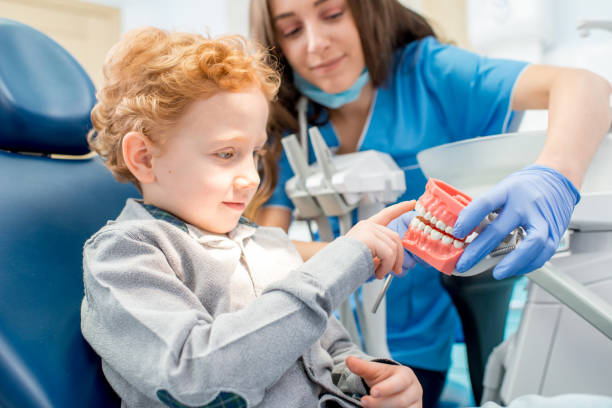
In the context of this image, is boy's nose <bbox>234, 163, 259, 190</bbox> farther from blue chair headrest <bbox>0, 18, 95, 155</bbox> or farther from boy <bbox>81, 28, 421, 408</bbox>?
blue chair headrest <bbox>0, 18, 95, 155</bbox>

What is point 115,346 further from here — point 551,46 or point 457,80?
point 551,46

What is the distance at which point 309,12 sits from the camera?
3.66ft

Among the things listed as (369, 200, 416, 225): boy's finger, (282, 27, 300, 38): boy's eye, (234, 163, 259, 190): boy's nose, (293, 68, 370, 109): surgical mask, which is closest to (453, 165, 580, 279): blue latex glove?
(369, 200, 416, 225): boy's finger

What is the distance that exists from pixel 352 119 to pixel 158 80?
73 centimetres

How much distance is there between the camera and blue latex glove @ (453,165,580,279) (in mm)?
596

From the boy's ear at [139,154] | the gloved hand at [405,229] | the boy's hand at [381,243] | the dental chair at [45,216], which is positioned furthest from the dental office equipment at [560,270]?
the dental chair at [45,216]

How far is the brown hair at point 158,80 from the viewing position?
2.17 ft

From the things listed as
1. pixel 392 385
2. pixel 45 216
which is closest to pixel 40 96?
pixel 45 216

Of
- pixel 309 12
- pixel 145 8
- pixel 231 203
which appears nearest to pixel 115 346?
pixel 231 203

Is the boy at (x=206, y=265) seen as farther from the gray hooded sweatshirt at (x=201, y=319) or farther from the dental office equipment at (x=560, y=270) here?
the dental office equipment at (x=560, y=270)

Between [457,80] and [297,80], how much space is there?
1.34ft

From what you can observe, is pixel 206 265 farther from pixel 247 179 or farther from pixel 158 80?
pixel 158 80

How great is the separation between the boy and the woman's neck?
514 millimetres

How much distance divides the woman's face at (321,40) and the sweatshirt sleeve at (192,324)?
69cm
